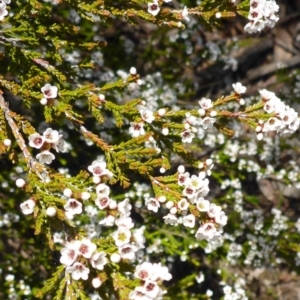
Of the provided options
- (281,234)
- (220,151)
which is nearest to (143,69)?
(220,151)

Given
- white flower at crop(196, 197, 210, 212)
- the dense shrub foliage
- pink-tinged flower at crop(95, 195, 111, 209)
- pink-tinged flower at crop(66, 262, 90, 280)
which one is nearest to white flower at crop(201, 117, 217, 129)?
the dense shrub foliage

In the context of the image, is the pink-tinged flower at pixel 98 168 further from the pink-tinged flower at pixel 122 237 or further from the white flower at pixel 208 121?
the white flower at pixel 208 121

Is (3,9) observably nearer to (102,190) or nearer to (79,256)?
(102,190)

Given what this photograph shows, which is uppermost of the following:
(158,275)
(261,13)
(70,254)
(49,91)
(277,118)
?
(261,13)

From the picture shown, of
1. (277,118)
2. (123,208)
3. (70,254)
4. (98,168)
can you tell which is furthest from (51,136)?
(277,118)

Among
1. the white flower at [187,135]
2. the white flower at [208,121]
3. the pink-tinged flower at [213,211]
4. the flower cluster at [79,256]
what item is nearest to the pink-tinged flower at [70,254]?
the flower cluster at [79,256]

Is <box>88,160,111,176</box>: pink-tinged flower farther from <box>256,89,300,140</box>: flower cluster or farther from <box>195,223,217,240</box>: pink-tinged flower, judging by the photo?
<box>256,89,300,140</box>: flower cluster
